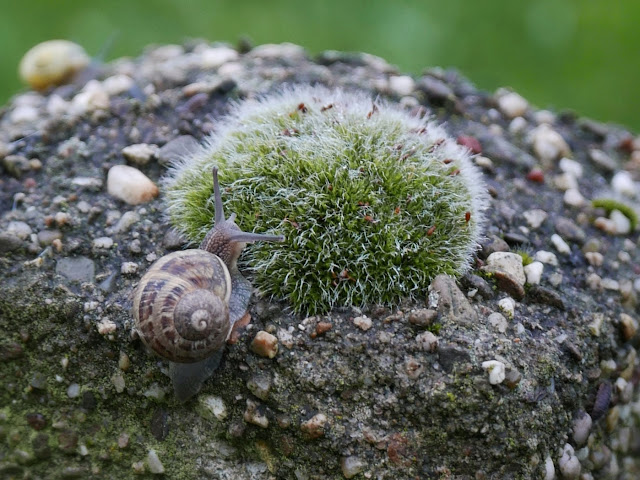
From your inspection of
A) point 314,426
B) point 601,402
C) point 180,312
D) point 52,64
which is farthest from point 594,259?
point 52,64

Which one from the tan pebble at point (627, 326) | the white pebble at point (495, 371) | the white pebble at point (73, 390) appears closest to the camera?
the white pebble at point (495, 371)

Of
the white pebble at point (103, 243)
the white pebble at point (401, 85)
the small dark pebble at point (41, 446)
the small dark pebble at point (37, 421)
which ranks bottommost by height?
the small dark pebble at point (41, 446)

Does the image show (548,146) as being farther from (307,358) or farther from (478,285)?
(307,358)

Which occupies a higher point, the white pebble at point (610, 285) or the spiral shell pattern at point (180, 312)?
the spiral shell pattern at point (180, 312)

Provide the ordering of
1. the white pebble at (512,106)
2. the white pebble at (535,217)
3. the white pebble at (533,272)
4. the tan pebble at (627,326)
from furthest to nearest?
the white pebble at (512,106)
the white pebble at (535,217)
the tan pebble at (627,326)
the white pebble at (533,272)

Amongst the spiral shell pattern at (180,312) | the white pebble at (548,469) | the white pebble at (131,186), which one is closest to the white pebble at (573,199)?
the white pebble at (548,469)

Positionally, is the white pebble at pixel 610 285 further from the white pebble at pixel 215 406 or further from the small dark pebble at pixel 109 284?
the small dark pebble at pixel 109 284

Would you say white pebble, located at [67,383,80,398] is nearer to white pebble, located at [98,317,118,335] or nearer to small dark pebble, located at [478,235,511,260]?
white pebble, located at [98,317,118,335]

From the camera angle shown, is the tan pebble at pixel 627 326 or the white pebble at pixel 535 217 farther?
the white pebble at pixel 535 217
